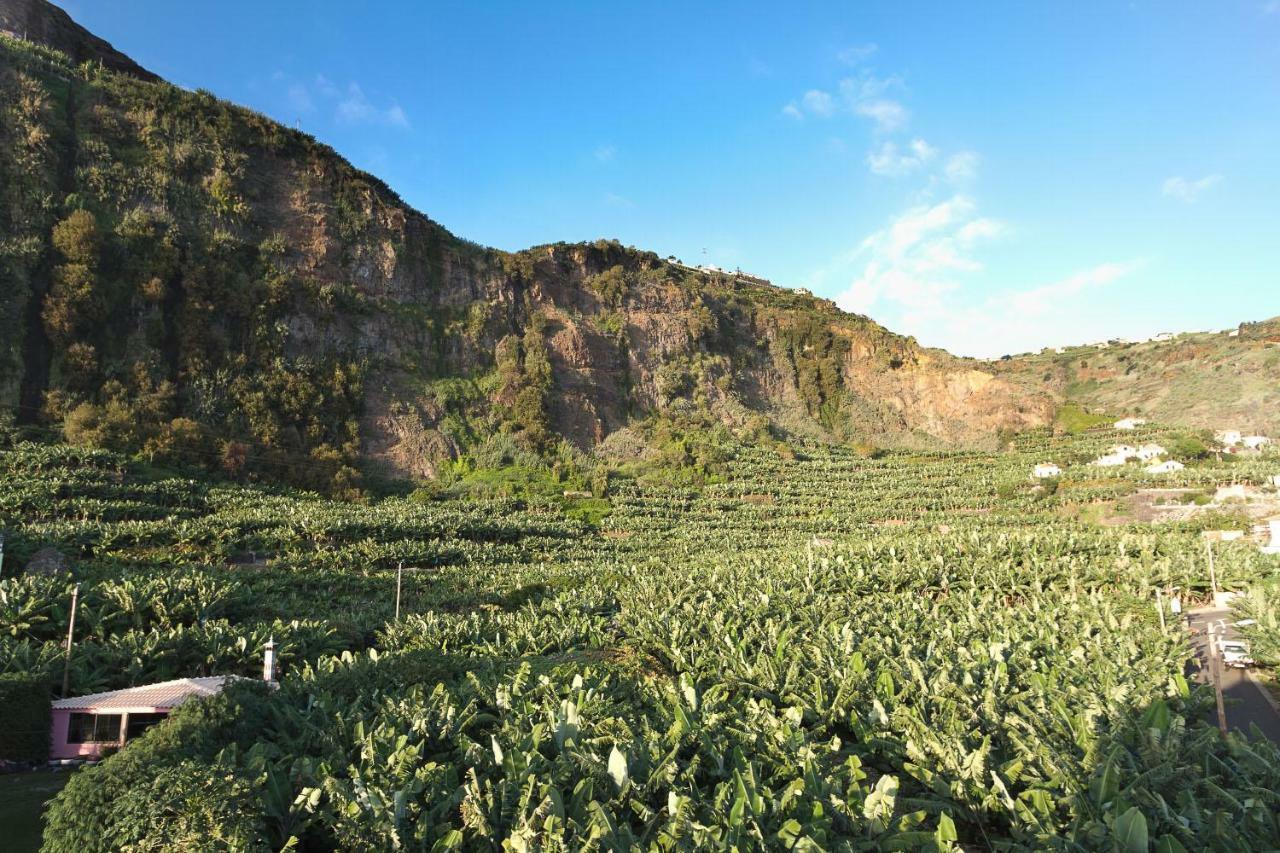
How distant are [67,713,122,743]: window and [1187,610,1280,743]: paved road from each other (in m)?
17.2

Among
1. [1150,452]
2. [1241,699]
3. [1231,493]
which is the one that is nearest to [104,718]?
[1241,699]

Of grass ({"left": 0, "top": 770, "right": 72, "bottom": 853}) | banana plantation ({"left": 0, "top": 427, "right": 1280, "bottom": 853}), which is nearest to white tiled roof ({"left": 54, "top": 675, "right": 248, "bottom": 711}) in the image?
grass ({"left": 0, "top": 770, "right": 72, "bottom": 853})

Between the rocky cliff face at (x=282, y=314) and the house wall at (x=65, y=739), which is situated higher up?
the rocky cliff face at (x=282, y=314)

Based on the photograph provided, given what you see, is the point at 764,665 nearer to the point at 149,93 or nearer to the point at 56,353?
the point at 56,353

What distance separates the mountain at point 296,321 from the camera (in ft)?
99.0

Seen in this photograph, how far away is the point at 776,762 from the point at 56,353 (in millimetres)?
38030

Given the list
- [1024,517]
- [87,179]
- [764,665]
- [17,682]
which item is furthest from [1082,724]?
[87,179]

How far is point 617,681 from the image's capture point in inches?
422

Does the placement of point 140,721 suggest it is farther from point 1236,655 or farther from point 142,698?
point 1236,655

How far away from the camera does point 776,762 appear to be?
719cm

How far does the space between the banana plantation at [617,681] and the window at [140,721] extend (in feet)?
7.04

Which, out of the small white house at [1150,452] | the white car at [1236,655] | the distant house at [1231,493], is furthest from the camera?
the small white house at [1150,452]

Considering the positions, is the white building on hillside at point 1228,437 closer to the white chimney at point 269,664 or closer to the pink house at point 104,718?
the white chimney at point 269,664

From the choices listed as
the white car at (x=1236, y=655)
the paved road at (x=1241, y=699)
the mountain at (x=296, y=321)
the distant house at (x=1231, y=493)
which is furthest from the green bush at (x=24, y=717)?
the distant house at (x=1231, y=493)
